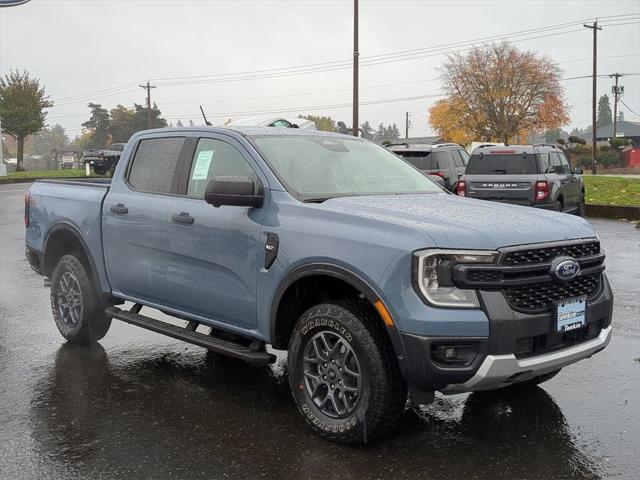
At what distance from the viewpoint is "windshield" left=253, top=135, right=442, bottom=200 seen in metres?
4.52

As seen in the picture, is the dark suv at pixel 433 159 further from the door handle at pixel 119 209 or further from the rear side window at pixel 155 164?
the door handle at pixel 119 209

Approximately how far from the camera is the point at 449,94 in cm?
6900

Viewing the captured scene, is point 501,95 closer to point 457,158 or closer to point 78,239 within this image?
point 457,158

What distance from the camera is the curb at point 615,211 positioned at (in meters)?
16.6

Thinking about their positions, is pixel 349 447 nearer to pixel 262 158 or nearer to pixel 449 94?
pixel 262 158

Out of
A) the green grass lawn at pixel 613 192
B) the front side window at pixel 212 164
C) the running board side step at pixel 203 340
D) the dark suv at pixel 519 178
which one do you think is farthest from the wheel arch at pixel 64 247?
the green grass lawn at pixel 613 192

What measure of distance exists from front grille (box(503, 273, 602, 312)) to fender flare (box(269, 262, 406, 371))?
62cm

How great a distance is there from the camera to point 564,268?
3.73m

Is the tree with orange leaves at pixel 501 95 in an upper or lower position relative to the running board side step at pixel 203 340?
upper

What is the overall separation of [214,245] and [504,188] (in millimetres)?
10361

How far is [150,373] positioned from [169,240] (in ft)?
3.70

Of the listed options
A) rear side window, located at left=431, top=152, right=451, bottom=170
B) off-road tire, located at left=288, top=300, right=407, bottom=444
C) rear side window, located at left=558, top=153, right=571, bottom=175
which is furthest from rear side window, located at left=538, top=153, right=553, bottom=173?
off-road tire, located at left=288, top=300, right=407, bottom=444

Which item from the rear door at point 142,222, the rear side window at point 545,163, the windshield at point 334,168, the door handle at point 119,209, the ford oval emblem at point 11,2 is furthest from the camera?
the ford oval emblem at point 11,2

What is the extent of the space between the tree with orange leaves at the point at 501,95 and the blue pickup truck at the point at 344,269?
62924 millimetres
